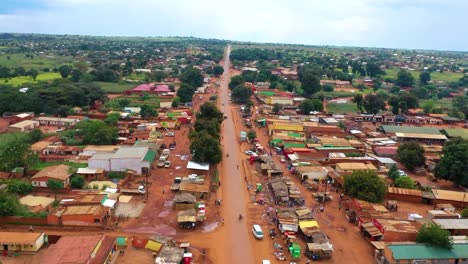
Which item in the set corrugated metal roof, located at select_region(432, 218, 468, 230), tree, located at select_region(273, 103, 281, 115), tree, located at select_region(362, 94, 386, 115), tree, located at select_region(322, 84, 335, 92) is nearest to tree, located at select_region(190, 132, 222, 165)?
corrugated metal roof, located at select_region(432, 218, 468, 230)

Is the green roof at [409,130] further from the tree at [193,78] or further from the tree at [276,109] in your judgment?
the tree at [193,78]

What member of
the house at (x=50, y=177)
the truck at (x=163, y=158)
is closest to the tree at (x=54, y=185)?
the house at (x=50, y=177)

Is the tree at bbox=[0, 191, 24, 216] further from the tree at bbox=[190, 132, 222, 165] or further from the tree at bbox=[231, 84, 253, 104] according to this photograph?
the tree at bbox=[231, 84, 253, 104]

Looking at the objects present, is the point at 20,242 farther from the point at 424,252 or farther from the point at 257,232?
the point at 424,252

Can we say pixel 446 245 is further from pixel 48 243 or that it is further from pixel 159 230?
pixel 48 243

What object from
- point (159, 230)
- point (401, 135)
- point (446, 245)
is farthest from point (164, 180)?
point (401, 135)

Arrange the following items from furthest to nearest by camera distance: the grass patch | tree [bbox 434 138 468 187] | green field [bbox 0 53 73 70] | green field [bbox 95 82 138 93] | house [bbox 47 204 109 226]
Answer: green field [bbox 0 53 73 70]
green field [bbox 95 82 138 93]
the grass patch
tree [bbox 434 138 468 187]
house [bbox 47 204 109 226]
